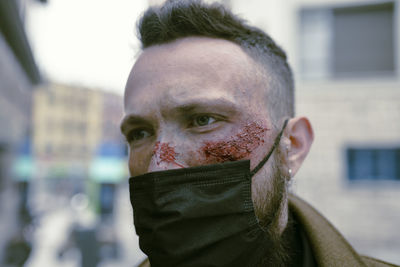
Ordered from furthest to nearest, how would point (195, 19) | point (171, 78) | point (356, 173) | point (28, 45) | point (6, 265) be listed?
1. point (356, 173)
2. point (28, 45)
3. point (6, 265)
4. point (195, 19)
5. point (171, 78)

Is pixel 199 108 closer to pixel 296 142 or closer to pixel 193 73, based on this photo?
pixel 193 73

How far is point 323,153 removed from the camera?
10898 mm

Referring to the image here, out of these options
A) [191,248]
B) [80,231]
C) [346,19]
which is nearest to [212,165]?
[191,248]

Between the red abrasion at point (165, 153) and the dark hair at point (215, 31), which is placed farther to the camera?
the dark hair at point (215, 31)

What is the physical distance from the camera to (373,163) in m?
Answer: 10.6

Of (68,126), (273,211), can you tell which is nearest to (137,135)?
(273,211)

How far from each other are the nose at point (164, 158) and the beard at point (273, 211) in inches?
14.9

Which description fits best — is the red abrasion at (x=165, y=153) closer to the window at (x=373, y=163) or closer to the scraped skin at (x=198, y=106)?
the scraped skin at (x=198, y=106)

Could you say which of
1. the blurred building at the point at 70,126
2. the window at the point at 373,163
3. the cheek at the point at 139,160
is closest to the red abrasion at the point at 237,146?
the cheek at the point at 139,160

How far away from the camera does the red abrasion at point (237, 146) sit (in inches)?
65.1

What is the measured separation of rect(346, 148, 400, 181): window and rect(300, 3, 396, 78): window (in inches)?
88.8

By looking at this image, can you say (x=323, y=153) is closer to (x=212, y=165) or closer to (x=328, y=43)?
(x=328, y=43)

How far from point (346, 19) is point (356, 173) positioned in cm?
453

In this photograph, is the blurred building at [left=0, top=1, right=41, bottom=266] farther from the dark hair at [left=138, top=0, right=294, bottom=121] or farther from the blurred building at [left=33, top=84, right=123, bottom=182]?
the blurred building at [left=33, top=84, right=123, bottom=182]
